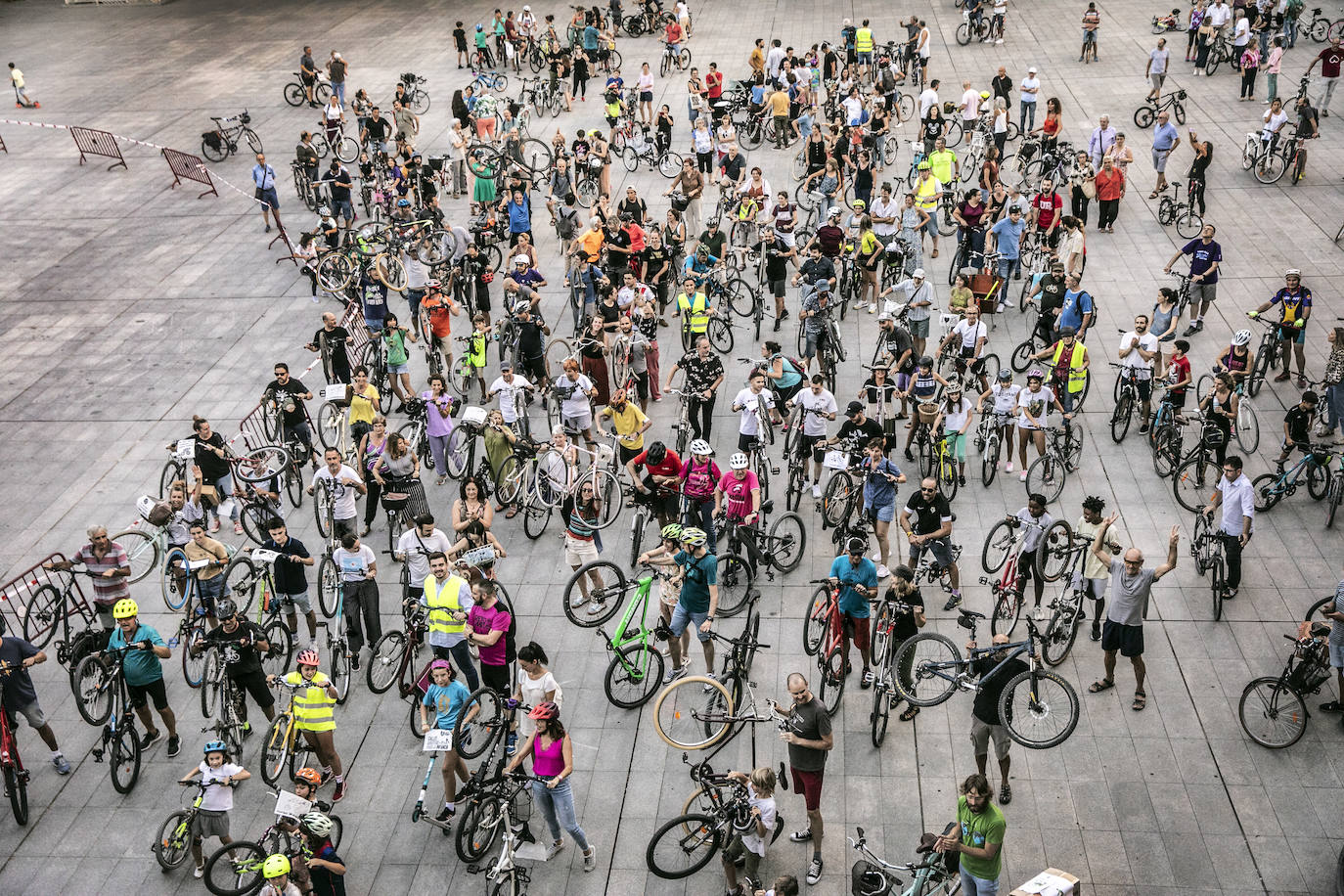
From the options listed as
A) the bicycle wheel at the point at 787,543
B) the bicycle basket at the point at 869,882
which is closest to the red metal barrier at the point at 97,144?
the bicycle wheel at the point at 787,543

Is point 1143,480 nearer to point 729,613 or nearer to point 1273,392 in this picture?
point 1273,392

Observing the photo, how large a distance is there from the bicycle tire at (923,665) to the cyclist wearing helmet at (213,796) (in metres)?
6.49

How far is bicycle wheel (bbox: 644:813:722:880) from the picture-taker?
10.1 metres

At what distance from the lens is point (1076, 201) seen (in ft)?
76.9

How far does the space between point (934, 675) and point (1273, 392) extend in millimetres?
10183

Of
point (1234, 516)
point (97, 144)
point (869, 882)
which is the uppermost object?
point (869, 882)

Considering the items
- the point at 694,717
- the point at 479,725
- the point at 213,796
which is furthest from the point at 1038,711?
the point at 213,796

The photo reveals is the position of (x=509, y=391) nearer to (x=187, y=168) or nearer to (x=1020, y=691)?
(x=1020, y=691)

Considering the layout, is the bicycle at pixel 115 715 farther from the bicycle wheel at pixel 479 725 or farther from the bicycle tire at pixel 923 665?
the bicycle tire at pixel 923 665

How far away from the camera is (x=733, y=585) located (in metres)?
13.8

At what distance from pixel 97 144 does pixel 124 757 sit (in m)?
27.5

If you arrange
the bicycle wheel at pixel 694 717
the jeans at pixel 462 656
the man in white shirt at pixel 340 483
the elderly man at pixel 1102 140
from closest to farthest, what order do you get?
the bicycle wheel at pixel 694 717 < the jeans at pixel 462 656 < the man in white shirt at pixel 340 483 < the elderly man at pixel 1102 140

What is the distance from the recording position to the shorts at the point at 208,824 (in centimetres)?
1037

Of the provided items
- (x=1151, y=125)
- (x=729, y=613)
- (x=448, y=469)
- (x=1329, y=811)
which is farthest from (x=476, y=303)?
(x=1151, y=125)
